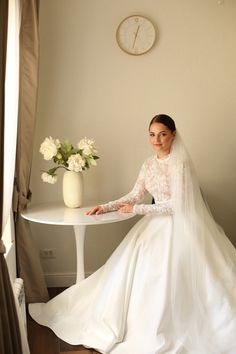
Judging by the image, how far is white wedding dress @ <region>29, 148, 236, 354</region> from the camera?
82.4 inches

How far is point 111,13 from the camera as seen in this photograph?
290cm

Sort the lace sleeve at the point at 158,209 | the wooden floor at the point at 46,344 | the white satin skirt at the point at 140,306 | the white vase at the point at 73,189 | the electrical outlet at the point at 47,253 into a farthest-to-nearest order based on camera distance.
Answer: the electrical outlet at the point at 47,253 < the white vase at the point at 73,189 < the lace sleeve at the point at 158,209 < the wooden floor at the point at 46,344 < the white satin skirt at the point at 140,306

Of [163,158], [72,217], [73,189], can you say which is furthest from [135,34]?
[72,217]

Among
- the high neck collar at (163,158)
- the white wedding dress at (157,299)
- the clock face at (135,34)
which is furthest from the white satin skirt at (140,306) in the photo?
the clock face at (135,34)

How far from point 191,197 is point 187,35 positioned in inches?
55.4

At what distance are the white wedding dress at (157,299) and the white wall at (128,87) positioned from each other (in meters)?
0.63

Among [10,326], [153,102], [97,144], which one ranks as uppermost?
[153,102]

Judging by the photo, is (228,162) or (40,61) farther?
(228,162)

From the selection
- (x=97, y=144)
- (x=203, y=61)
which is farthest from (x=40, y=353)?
(x=203, y=61)

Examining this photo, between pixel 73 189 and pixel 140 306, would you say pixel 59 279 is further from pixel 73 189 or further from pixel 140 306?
pixel 140 306

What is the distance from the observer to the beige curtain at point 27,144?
259cm

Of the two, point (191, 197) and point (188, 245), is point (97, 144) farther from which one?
point (188, 245)

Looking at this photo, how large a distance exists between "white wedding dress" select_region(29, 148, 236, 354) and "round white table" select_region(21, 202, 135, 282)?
174 mm

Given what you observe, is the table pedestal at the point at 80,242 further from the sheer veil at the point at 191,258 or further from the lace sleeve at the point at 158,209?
the sheer veil at the point at 191,258
